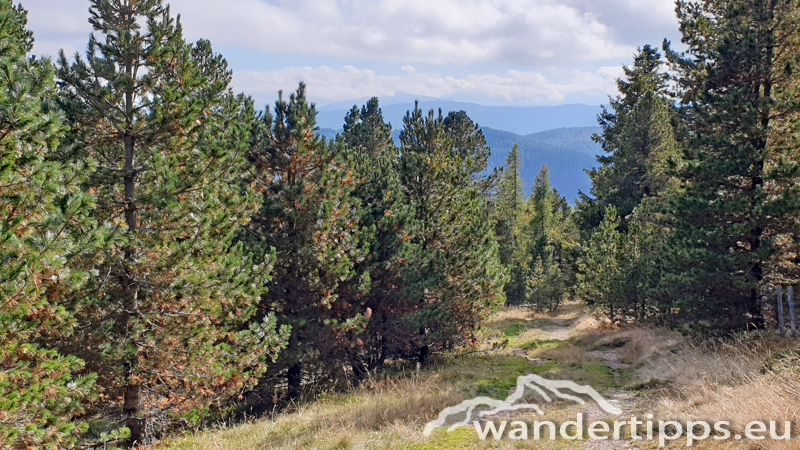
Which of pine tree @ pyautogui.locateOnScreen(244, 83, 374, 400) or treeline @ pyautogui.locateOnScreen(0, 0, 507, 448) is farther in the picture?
pine tree @ pyautogui.locateOnScreen(244, 83, 374, 400)

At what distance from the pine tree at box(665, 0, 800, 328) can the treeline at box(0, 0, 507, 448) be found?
6.33 meters

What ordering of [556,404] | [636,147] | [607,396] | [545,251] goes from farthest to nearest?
[545,251] → [636,147] → [607,396] → [556,404]

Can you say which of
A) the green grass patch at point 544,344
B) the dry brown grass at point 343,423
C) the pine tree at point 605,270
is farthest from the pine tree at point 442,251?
the pine tree at point 605,270

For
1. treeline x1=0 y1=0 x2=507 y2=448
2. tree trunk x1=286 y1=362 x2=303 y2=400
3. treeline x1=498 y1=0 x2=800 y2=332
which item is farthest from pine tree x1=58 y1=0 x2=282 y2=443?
treeline x1=498 y1=0 x2=800 y2=332

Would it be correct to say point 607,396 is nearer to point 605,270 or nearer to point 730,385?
point 730,385

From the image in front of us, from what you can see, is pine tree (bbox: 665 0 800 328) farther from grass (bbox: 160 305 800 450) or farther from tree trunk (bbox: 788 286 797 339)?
grass (bbox: 160 305 800 450)

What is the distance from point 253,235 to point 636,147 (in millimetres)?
27410

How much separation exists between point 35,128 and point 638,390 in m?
12.6

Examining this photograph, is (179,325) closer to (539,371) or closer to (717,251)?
(539,371)

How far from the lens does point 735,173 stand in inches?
463

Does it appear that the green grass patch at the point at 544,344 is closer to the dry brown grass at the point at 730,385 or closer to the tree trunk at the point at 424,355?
the tree trunk at the point at 424,355

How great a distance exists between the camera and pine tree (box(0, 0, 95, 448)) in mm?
4664

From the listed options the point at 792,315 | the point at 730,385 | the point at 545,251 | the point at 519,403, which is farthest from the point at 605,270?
the point at 545,251

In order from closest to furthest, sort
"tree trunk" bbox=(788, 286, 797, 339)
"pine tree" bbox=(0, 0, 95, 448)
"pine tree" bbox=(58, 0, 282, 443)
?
"pine tree" bbox=(0, 0, 95, 448)
"pine tree" bbox=(58, 0, 282, 443)
"tree trunk" bbox=(788, 286, 797, 339)
